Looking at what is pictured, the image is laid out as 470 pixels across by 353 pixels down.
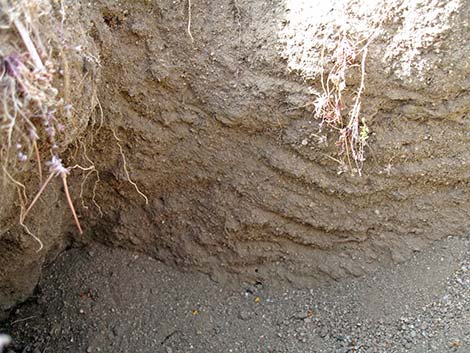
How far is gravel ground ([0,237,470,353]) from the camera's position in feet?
7.77

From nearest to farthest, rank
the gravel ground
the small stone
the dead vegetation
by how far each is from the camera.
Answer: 1. the dead vegetation
2. the gravel ground
3. the small stone

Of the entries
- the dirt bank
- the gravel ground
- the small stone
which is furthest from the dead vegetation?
the small stone

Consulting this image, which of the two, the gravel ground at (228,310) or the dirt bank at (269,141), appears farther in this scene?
the gravel ground at (228,310)

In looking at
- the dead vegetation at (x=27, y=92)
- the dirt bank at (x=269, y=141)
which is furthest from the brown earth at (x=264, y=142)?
the dead vegetation at (x=27, y=92)

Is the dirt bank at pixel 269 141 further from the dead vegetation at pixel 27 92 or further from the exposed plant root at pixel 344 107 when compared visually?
the dead vegetation at pixel 27 92

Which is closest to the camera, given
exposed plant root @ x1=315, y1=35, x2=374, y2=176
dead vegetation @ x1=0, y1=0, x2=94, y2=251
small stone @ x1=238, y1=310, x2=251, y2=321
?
dead vegetation @ x1=0, y1=0, x2=94, y2=251

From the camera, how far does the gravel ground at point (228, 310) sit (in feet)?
7.77

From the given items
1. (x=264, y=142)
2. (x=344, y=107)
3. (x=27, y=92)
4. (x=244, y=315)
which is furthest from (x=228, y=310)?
(x=27, y=92)

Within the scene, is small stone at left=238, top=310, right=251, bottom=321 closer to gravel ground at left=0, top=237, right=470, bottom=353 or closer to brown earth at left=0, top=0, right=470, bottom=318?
gravel ground at left=0, top=237, right=470, bottom=353

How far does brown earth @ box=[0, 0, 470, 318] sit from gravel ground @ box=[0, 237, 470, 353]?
0.07m

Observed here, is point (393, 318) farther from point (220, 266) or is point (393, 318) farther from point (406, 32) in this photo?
point (406, 32)

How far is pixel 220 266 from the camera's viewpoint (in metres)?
2.56

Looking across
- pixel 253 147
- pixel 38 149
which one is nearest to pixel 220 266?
pixel 253 147

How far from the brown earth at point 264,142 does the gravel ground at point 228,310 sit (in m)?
0.07
